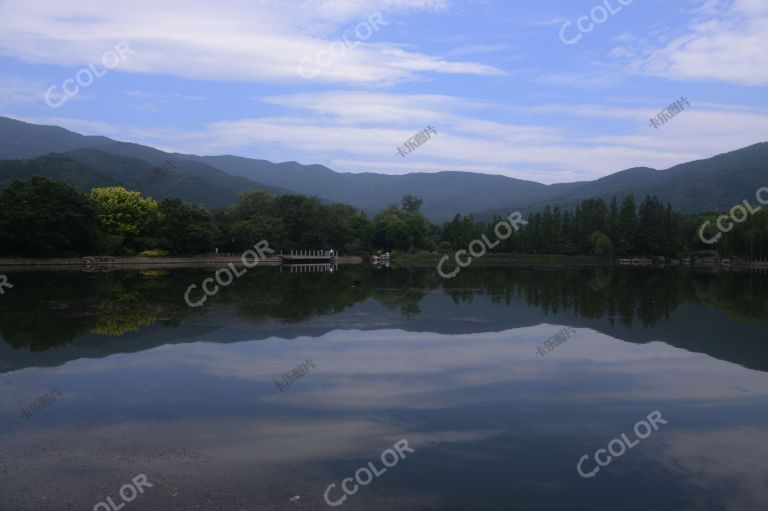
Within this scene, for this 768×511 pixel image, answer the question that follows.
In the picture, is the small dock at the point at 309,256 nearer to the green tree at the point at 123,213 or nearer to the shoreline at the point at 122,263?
Answer: the shoreline at the point at 122,263

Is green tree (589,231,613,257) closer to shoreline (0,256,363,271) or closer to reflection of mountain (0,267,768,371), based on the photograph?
shoreline (0,256,363,271)

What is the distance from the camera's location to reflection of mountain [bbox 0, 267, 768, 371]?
13680mm

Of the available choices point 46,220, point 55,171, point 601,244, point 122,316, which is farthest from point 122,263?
point 55,171

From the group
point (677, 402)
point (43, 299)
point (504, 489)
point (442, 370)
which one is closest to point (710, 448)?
point (677, 402)

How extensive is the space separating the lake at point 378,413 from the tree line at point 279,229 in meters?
36.4

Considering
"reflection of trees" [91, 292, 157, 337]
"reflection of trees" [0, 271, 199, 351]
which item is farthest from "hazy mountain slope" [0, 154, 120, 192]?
"reflection of trees" [91, 292, 157, 337]

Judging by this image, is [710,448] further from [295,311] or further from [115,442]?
[295,311]

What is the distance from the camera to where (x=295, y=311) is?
1909cm

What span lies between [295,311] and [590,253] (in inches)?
2969

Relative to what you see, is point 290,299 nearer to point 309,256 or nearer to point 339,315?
point 339,315

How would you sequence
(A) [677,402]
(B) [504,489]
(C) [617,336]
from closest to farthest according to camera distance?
(B) [504,489] < (A) [677,402] < (C) [617,336]

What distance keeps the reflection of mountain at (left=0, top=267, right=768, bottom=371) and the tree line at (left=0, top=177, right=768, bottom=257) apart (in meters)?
24.1

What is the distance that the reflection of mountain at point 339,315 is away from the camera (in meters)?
13.7

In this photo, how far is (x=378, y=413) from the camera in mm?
8344
